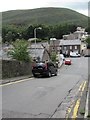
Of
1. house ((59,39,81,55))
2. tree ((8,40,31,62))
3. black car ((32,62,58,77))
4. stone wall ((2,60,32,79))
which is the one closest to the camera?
stone wall ((2,60,32,79))

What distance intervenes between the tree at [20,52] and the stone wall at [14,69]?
1.16 metres

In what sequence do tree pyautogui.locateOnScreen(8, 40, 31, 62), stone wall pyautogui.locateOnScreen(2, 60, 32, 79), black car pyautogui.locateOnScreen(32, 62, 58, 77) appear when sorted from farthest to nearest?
tree pyautogui.locateOnScreen(8, 40, 31, 62), black car pyautogui.locateOnScreen(32, 62, 58, 77), stone wall pyautogui.locateOnScreen(2, 60, 32, 79)

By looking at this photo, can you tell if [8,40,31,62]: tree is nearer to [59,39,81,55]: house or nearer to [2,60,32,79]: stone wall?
[2,60,32,79]: stone wall

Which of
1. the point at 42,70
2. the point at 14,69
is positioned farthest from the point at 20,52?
the point at 14,69

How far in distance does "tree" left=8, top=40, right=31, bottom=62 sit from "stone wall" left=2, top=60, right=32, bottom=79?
3.81ft

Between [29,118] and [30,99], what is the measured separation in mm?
4526

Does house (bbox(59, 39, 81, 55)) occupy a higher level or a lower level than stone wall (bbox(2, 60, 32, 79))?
higher

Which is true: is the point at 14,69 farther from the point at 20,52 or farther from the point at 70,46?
the point at 70,46

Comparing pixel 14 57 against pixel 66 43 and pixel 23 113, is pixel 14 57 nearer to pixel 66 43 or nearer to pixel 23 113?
pixel 23 113

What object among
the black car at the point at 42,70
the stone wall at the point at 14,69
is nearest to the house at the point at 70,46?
the stone wall at the point at 14,69

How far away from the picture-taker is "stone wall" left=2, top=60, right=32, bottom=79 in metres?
29.8

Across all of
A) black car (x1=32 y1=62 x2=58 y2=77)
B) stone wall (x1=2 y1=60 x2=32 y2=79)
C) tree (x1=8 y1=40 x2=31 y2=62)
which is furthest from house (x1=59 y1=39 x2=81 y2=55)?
black car (x1=32 y1=62 x2=58 y2=77)

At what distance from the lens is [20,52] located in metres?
40.7

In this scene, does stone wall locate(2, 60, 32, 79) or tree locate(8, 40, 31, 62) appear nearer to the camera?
stone wall locate(2, 60, 32, 79)
